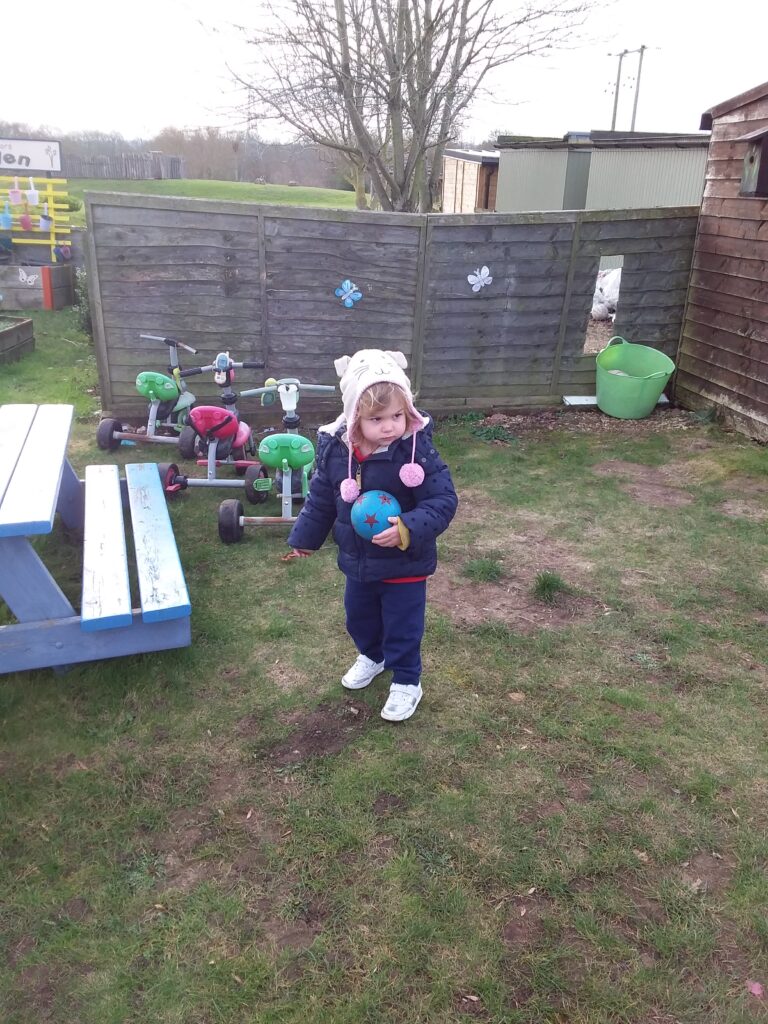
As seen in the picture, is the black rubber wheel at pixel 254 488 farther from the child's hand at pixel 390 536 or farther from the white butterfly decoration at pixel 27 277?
the white butterfly decoration at pixel 27 277

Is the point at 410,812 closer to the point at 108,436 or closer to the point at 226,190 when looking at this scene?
the point at 108,436

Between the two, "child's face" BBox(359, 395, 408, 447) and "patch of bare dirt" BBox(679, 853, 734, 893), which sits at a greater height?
Answer: "child's face" BBox(359, 395, 408, 447)

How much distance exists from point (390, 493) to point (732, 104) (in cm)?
675

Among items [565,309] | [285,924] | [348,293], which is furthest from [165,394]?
[285,924]

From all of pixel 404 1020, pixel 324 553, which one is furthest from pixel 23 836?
pixel 324 553

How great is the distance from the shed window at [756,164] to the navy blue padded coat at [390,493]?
5.68 metres

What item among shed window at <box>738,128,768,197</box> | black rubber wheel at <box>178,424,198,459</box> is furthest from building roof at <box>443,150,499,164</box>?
black rubber wheel at <box>178,424,198,459</box>

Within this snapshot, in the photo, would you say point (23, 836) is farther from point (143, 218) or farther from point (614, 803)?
point (143, 218)

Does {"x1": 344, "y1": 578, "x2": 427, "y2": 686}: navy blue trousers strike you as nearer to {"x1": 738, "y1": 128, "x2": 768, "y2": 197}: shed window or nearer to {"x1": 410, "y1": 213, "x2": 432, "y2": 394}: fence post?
{"x1": 410, "y1": 213, "x2": 432, "y2": 394}: fence post

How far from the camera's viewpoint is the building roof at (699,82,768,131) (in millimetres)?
6828

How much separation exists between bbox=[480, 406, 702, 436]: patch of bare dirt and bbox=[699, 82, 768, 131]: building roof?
2.97 metres

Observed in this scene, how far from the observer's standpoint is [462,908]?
7.52 feet

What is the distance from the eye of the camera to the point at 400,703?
317cm

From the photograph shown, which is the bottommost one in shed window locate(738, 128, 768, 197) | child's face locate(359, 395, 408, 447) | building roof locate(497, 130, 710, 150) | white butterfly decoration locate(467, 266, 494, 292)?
child's face locate(359, 395, 408, 447)
